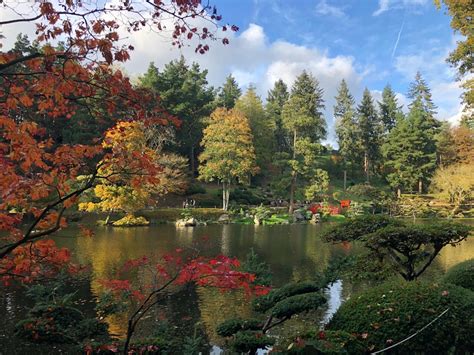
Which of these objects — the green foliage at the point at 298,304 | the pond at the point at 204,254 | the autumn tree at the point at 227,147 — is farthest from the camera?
the autumn tree at the point at 227,147

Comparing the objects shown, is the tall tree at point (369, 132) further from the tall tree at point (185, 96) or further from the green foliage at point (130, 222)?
the green foliage at point (130, 222)

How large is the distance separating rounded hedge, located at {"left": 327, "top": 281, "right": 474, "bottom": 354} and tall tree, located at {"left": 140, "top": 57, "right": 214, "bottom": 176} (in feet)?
96.9

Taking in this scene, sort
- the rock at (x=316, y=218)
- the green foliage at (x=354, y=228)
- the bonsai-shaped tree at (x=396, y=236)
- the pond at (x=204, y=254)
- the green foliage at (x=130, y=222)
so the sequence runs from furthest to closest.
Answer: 1. the rock at (x=316, y=218)
2. the green foliage at (x=130, y=222)
3. the green foliage at (x=354, y=228)
4. the pond at (x=204, y=254)
5. the bonsai-shaped tree at (x=396, y=236)

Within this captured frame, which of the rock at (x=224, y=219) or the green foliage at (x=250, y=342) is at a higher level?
the rock at (x=224, y=219)

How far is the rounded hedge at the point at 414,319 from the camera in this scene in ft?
13.5

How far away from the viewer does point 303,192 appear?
1369 inches

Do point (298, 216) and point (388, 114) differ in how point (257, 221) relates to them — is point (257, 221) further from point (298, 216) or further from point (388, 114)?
point (388, 114)

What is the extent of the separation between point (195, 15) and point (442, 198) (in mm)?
→ 37189

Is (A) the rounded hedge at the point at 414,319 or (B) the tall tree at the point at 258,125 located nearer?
(A) the rounded hedge at the point at 414,319

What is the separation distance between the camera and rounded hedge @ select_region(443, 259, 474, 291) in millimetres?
6047

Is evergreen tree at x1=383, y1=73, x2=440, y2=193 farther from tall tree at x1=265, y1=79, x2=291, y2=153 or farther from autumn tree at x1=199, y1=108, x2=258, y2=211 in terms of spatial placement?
autumn tree at x1=199, y1=108, x2=258, y2=211

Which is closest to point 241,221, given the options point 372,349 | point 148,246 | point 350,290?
point 148,246

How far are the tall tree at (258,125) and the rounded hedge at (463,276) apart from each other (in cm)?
3079

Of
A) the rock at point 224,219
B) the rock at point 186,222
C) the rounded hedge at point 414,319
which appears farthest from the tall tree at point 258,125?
the rounded hedge at point 414,319
